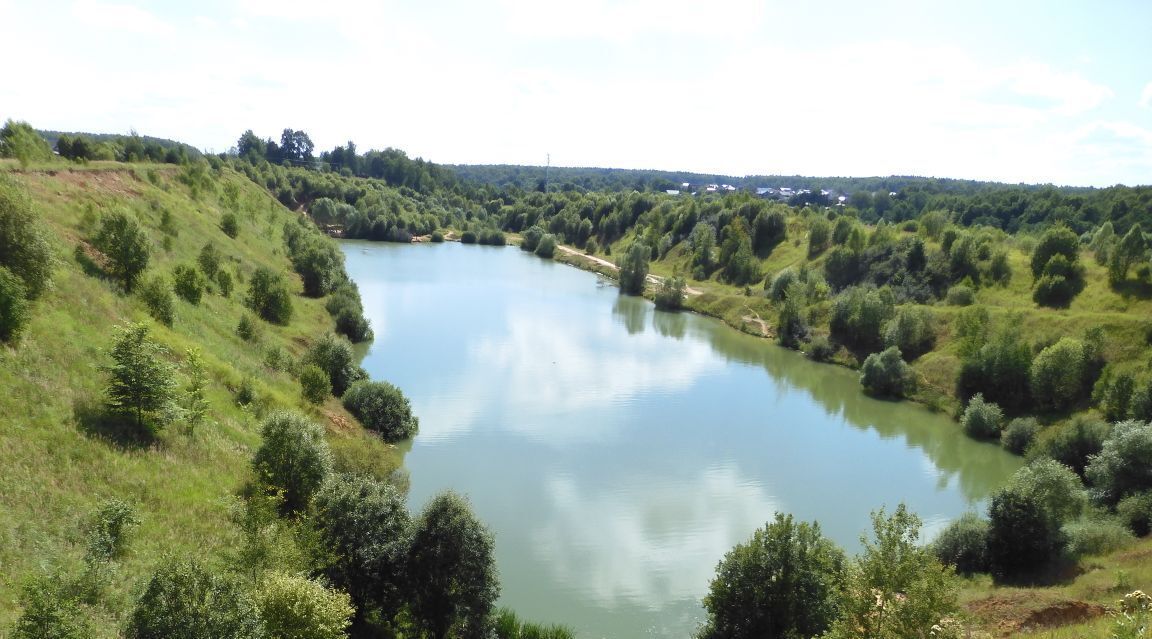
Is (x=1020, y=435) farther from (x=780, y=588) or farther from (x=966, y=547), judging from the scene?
(x=780, y=588)

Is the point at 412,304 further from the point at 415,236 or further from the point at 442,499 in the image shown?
the point at 415,236

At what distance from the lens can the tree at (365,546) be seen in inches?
569

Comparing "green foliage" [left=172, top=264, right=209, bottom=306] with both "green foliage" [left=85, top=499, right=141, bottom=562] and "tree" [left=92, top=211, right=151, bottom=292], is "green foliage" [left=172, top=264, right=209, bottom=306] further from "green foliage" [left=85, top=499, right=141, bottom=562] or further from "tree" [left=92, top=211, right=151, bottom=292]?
"green foliage" [left=85, top=499, right=141, bottom=562]

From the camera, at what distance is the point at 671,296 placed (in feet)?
216

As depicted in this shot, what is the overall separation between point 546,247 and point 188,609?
305 ft

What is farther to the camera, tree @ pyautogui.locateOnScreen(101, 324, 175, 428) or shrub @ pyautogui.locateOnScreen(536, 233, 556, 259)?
shrub @ pyautogui.locateOnScreen(536, 233, 556, 259)

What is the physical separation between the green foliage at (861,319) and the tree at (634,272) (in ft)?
85.6

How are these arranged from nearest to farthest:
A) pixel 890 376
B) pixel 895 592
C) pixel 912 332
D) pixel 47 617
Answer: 1. pixel 47 617
2. pixel 895 592
3. pixel 890 376
4. pixel 912 332

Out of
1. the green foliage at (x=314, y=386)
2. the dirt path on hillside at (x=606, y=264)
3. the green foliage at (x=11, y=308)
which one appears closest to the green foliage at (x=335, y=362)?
the green foliage at (x=314, y=386)

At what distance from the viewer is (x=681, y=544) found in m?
21.5

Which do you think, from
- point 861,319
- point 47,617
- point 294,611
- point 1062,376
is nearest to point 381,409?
point 294,611

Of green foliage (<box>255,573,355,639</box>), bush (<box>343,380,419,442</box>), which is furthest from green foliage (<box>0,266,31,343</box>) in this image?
bush (<box>343,380,419,442</box>)

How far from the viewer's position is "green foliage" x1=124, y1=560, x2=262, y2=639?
9.48 meters

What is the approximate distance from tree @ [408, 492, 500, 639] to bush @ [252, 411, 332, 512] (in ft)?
15.6
